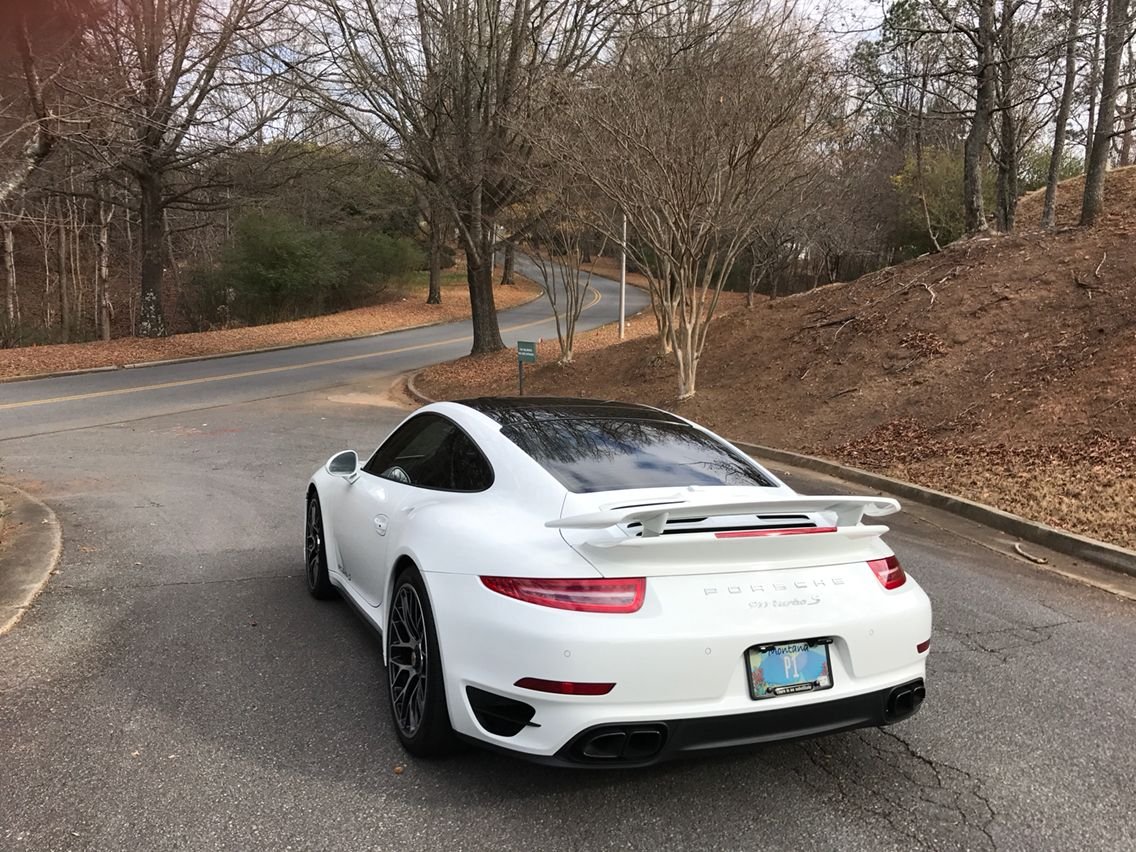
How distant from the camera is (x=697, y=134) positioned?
11.2 m

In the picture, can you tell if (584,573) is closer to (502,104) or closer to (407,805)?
(407,805)

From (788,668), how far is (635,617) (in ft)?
1.86

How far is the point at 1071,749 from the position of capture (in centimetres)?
340

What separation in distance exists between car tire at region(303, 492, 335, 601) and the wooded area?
3035 millimetres

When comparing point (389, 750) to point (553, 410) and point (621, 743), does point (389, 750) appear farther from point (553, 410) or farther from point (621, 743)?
point (553, 410)

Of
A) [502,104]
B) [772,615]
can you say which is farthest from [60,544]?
[502,104]

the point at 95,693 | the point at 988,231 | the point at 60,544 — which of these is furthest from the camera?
the point at 988,231

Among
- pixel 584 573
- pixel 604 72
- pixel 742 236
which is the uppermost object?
pixel 604 72

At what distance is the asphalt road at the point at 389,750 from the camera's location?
2.76 m

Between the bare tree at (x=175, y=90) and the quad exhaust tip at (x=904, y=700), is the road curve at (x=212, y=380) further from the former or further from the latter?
the quad exhaust tip at (x=904, y=700)

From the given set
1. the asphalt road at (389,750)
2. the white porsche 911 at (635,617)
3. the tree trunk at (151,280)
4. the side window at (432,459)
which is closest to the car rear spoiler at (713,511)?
the white porsche 911 at (635,617)

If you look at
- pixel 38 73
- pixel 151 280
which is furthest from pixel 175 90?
pixel 38 73

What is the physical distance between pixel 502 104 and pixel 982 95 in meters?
9.12

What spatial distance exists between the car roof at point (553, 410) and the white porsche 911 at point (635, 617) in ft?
1.66
